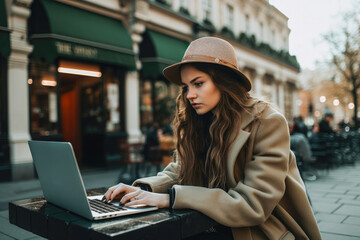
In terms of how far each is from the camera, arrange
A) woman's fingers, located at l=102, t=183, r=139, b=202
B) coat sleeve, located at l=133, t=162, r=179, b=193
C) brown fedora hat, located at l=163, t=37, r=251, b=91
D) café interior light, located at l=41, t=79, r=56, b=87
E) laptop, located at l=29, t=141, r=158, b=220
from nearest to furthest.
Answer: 1. laptop, located at l=29, t=141, r=158, b=220
2. woman's fingers, located at l=102, t=183, r=139, b=202
3. brown fedora hat, located at l=163, t=37, r=251, b=91
4. coat sleeve, located at l=133, t=162, r=179, b=193
5. café interior light, located at l=41, t=79, r=56, b=87

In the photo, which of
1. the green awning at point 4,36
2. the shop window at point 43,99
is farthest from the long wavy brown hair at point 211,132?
the shop window at point 43,99

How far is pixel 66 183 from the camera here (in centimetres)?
140

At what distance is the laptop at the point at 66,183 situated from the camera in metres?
1.30

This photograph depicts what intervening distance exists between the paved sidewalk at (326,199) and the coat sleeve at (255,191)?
2701 millimetres

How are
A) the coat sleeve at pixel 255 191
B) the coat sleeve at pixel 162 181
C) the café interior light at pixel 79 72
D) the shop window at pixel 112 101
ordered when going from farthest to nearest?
the shop window at pixel 112 101 → the café interior light at pixel 79 72 → the coat sleeve at pixel 162 181 → the coat sleeve at pixel 255 191

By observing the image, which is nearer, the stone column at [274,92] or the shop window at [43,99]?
the shop window at [43,99]

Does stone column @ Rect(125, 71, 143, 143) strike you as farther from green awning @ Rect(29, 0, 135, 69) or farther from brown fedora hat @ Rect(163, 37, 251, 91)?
brown fedora hat @ Rect(163, 37, 251, 91)

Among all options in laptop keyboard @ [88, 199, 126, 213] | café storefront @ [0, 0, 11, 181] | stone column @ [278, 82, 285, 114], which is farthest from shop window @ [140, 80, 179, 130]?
stone column @ [278, 82, 285, 114]

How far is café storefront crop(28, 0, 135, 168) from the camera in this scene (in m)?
8.80

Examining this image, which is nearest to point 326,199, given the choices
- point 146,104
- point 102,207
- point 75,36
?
point 102,207

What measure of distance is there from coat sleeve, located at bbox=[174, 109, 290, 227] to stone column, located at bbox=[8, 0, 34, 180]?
311 inches

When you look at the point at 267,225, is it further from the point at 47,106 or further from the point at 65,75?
the point at 65,75

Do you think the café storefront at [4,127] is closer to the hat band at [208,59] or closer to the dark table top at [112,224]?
the dark table top at [112,224]

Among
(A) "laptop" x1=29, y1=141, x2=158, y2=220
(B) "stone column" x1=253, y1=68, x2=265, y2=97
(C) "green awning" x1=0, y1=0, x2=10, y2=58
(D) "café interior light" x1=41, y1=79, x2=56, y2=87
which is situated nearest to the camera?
(A) "laptop" x1=29, y1=141, x2=158, y2=220
